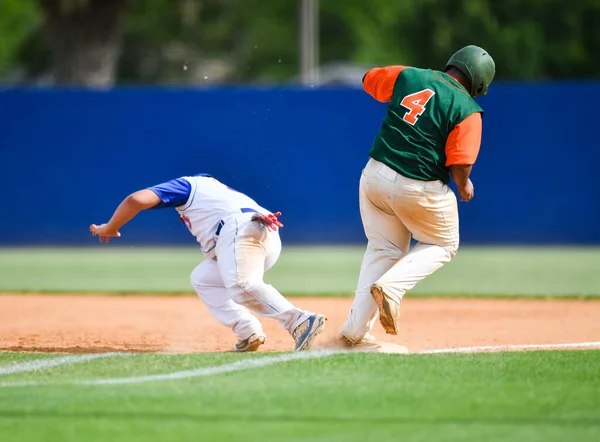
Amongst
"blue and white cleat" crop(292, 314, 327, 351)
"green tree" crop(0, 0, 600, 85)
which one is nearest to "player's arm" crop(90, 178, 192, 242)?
"blue and white cleat" crop(292, 314, 327, 351)

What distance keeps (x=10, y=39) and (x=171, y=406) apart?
132 feet

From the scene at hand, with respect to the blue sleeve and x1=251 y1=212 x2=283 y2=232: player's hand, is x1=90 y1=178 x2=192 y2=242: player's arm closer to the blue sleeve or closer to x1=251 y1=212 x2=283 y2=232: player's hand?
the blue sleeve

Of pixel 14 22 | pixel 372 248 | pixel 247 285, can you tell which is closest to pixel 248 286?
pixel 247 285

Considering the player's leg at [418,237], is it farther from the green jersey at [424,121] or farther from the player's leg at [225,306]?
the player's leg at [225,306]

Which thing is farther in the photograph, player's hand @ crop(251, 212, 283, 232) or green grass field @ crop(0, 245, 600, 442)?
player's hand @ crop(251, 212, 283, 232)

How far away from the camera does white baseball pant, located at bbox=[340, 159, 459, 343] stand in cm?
628

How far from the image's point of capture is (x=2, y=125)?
600 inches

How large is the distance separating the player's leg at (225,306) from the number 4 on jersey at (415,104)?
1612mm

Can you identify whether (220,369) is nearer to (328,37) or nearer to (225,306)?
(225,306)

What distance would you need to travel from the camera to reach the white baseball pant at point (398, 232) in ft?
20.6

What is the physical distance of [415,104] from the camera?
6.32 meters

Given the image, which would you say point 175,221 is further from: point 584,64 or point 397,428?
point 584,64

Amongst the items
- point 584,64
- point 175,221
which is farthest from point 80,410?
point 584,64

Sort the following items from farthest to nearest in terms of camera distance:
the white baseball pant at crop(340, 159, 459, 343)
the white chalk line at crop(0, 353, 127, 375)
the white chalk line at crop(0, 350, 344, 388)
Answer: the white baseball pant at crop(340, 159, 459, 343), the white chalk line at crop(0, 353, 127, 375), the white chalk line at crop(0, 350, 344, 388)
